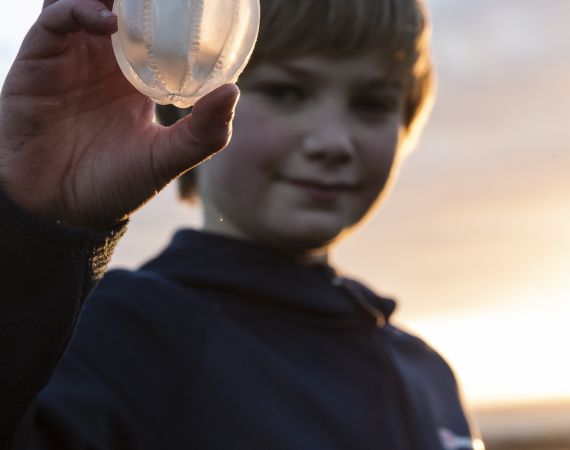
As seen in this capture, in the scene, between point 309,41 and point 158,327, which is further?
point 309,41

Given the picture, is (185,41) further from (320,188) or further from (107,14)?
(320,188)

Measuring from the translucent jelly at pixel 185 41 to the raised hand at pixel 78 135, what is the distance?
1.9 inches

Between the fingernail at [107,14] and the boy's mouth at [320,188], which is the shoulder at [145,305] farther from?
the fingernail at [107,14]

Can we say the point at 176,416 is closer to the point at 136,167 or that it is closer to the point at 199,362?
the point at 199,362

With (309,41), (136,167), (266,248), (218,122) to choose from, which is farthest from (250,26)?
(266,248)

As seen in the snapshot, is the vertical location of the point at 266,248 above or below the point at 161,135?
below

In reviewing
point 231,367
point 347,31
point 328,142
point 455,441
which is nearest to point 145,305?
point 231,367

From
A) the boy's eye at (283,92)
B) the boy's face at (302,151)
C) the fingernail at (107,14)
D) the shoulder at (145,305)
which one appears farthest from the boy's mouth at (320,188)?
the fingernail at (107,14)

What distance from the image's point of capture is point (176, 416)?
4.62ft

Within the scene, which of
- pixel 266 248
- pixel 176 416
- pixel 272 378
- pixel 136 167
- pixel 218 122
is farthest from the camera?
pixel 266 248

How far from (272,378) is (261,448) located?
0.46 feet

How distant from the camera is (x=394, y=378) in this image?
67.3 inches

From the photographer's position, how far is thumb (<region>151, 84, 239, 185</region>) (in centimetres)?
90

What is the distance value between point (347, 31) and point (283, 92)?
164 mm
